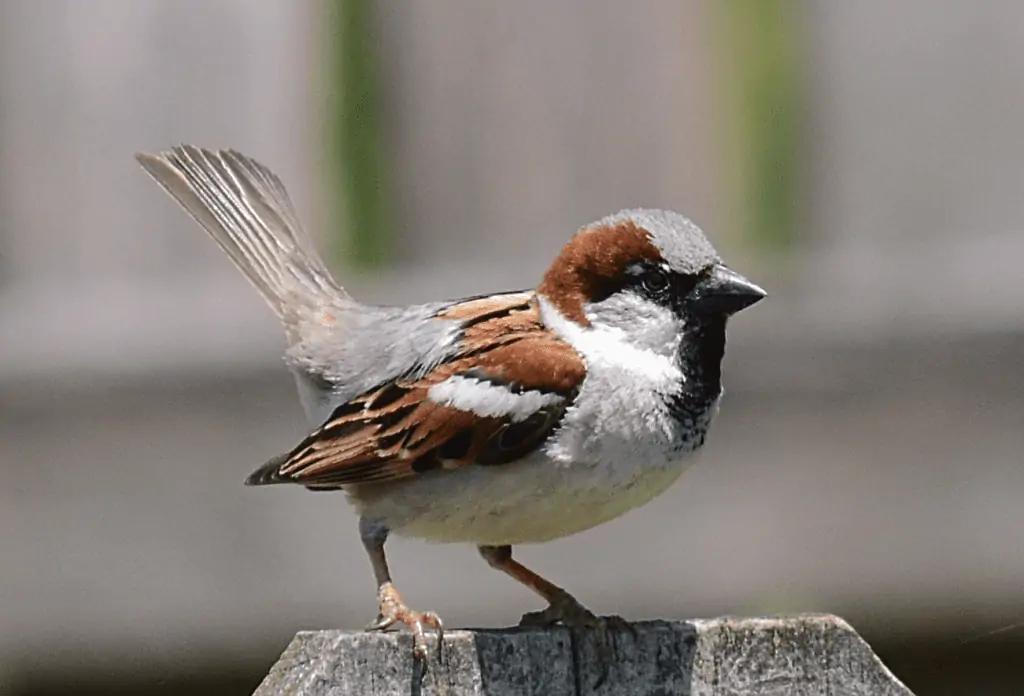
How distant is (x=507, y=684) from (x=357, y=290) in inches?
65.4

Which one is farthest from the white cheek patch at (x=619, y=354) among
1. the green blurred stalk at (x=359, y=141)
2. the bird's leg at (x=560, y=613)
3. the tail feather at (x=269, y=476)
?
the green blurred stalk at (x=359, y=141)

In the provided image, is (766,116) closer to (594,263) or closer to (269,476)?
(594,263)

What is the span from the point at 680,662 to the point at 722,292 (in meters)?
0.69

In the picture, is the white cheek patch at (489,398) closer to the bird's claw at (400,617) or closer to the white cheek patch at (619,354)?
the white cheek patch at (619,354)

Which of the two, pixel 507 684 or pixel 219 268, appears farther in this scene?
pixel 219 268

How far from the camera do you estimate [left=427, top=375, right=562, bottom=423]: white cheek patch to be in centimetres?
213

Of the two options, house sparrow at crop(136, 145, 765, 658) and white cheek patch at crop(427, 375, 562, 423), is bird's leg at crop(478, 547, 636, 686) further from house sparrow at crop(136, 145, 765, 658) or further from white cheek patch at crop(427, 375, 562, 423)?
white cheek patch at crop(427, 375, 562, 423)

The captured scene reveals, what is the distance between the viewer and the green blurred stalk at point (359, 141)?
124 inches

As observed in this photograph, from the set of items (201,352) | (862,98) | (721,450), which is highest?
(862,98)

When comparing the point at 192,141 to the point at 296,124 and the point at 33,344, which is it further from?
the point at 33,344

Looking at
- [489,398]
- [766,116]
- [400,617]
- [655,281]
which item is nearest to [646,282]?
[655,281]

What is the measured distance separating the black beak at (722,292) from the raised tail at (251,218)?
2.58ft

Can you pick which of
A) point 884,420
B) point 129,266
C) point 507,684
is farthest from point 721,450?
point 507,684

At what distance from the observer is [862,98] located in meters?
3.20
